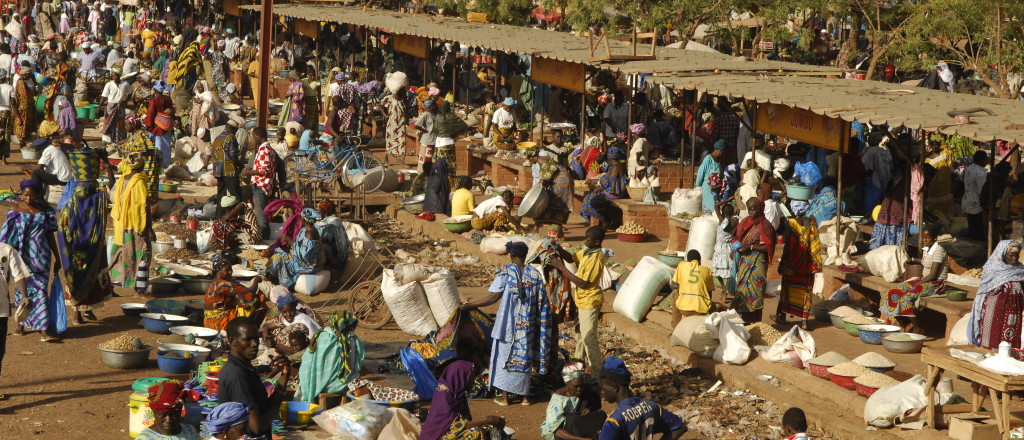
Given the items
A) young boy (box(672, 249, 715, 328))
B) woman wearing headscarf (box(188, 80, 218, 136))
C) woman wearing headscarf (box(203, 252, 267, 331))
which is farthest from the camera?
woman wearing headscarf (box(188, 80, 218, 136))

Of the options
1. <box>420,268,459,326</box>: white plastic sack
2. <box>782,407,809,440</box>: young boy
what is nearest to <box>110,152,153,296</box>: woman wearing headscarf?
<box>420,268,459,326</box>: white plastic sack

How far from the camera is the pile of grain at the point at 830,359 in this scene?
33.0 ft

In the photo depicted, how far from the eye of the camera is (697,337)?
36.0 feet

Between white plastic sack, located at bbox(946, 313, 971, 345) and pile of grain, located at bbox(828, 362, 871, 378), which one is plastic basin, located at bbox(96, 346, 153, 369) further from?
white plastic sack, located at bbox(946, 313, 971, 345)

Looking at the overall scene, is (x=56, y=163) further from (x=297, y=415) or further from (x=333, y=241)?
(x=297, y=415)

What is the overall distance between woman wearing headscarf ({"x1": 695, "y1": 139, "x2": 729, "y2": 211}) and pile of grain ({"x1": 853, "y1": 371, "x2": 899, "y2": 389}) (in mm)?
6035

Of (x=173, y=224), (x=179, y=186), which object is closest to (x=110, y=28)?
(x=179, y=186)

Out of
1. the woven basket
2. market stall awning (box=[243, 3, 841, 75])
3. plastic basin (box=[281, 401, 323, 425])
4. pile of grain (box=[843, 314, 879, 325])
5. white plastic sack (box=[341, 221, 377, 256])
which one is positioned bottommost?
plastic basin (box=[281, 401, 323, 425])

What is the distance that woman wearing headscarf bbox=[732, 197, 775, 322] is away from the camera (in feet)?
37.5

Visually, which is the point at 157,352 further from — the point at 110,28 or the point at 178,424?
the point at 110,28

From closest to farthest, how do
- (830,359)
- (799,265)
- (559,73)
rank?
(830,359) → (799,265) → (559,73)

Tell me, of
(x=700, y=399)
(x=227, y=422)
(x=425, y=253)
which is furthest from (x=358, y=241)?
(x=227, y=422)

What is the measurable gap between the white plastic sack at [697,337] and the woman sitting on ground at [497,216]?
16.6 ft

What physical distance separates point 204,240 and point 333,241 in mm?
2504
